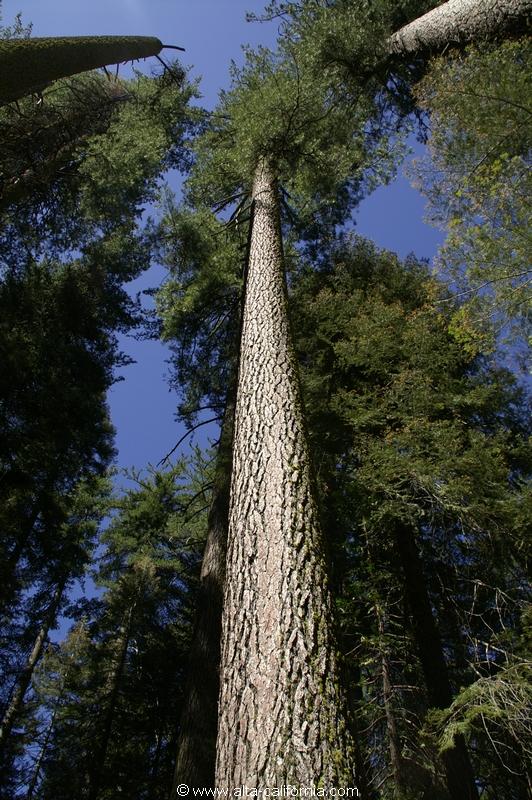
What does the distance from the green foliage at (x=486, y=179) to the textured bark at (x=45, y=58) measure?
17.6 ft

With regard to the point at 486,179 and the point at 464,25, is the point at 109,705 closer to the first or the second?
the point at 486,179

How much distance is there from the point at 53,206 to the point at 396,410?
925 centimetres

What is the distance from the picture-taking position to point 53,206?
10242 mm

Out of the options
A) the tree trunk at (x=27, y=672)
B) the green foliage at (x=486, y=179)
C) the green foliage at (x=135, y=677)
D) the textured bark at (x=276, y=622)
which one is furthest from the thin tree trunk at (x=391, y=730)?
the tree trunk at (x=27, y=672)

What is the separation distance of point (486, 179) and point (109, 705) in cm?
1104

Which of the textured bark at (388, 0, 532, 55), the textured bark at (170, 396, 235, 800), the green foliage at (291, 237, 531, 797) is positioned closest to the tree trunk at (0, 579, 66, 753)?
the textured bark at (170, 396, 235, 800)

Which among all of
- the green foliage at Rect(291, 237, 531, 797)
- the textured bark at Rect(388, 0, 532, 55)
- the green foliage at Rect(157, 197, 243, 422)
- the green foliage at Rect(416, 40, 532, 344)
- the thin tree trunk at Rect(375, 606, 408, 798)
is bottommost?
the thin tree trunk at Rect(375, 606, 408, 798)

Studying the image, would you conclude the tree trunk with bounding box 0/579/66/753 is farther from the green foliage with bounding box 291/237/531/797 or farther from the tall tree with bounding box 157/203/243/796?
the green foliage with bounding box 291/237/531/797

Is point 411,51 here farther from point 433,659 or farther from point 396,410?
point 433,659

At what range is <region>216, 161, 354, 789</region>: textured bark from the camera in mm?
1869

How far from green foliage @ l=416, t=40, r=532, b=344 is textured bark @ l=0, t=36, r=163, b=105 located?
211 inches

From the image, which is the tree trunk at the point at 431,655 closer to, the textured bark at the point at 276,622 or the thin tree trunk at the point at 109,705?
the textured bark at the point at 276,622

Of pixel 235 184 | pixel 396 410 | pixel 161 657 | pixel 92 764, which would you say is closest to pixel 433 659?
pixel 396 410

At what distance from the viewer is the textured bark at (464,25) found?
23.1 ft
